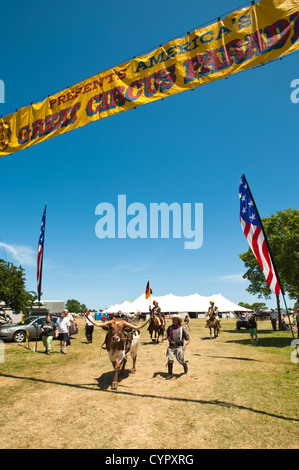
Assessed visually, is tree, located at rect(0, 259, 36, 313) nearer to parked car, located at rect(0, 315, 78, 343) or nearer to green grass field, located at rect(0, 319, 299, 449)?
parked car, located at rect(0, 315, 78, 343)

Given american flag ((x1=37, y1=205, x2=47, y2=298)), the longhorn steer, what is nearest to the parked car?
american flag ((x1=37, y1=205, x2=47, y2=298))

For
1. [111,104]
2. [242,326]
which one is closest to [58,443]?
[111,104]

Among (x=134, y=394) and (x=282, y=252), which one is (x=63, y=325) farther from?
(x=282, y=252)

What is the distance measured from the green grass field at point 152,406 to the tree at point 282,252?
12.2 m

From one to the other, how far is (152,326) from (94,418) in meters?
13.1

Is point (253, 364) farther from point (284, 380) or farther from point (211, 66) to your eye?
point (211, 66)

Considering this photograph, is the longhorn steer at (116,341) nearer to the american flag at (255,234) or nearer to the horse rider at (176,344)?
the horse rider at (176,344)

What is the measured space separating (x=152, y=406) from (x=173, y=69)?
8.52 m

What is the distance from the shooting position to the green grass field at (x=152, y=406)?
492 cm

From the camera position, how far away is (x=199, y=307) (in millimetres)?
55375

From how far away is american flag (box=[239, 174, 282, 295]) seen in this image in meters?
7.81

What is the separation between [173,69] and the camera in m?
7.20

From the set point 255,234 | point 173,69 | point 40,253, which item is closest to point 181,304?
point 40,253

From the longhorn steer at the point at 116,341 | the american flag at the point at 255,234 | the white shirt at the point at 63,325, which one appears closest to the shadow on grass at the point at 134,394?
the longhorn steer at the point at 116,341
